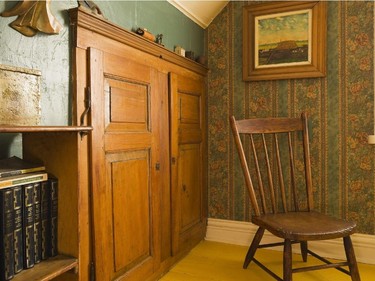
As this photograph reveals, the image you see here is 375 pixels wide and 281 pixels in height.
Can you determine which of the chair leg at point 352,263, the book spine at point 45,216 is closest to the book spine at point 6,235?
the book spine at point 45,216

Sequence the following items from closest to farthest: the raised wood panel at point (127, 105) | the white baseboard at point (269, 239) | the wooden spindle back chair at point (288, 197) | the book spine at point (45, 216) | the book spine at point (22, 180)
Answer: the book spine at point (22, 180), the book spine at point (45, 216), the raised wood panel at point (127, 105), the wooden spindle back chair at point (288, 197), the white baseboard at point (269, 239)

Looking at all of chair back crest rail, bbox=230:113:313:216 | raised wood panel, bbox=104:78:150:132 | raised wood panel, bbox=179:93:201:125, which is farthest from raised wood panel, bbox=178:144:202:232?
raised wood panel, bbox=104:78:150:132

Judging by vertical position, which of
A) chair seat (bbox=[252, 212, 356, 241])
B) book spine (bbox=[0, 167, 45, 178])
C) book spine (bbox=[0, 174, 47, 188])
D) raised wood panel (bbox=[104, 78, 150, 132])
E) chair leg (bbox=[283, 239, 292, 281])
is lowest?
chair leg (bbox=[283, 239, 292, 281])

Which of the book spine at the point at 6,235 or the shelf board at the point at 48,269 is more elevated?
the book spine at the point at 6,235

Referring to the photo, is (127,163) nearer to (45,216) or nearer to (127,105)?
(127,105)

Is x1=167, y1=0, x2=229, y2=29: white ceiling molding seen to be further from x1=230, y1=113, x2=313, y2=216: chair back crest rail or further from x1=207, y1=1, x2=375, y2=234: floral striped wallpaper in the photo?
x1=230, y1=113, x2=313, y2=216: chair back crest rail

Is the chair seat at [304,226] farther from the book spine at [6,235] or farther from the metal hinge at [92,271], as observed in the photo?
the book spine at [6,235]

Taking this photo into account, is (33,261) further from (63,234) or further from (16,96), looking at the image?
(16,96)

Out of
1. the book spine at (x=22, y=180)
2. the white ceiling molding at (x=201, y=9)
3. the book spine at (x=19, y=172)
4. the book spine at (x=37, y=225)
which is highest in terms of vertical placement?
the white ceiling molding at (x=201, y=9)

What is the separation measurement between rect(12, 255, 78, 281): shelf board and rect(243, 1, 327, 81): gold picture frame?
6.12 ft

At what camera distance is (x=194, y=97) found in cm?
238

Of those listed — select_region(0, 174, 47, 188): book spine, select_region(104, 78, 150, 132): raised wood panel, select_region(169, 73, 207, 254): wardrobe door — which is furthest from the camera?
select_region(169, 73, 207, 254): wardrobe door

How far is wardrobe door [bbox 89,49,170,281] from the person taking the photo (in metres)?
1.41

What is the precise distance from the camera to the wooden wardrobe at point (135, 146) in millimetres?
1375
